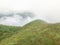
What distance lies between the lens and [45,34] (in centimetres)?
12481

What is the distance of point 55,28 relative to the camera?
136875 millimetres

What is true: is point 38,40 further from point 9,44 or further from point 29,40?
point 9,44

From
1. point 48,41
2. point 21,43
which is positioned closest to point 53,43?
point 48,41

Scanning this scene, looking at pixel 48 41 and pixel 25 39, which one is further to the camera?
pixel 25 39

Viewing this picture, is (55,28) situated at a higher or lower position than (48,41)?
higher

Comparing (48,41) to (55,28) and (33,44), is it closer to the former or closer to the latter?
(33,44)

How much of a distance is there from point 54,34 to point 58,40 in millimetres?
10025

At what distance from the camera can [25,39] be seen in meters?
123

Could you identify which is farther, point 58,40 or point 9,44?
point 9,44

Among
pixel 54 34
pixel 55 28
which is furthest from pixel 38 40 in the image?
pixel 55 28

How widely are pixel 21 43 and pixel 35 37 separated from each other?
33.7ft

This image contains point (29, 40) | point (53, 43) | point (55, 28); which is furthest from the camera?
point (55, 28)

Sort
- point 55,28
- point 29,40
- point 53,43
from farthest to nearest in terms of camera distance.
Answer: point 55,28 → point 29,40 → point 53,43

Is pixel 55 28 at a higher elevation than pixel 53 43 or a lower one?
higher
